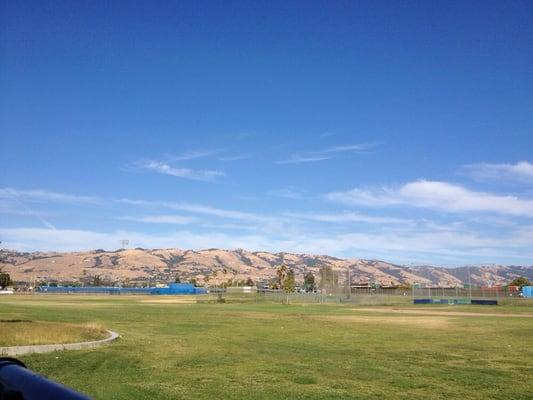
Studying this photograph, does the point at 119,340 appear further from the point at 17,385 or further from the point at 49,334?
the point at 17,385

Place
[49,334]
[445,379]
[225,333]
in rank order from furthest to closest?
[225,333] → [49,334] → [445,379]

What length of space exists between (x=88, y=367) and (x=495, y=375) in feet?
38.4

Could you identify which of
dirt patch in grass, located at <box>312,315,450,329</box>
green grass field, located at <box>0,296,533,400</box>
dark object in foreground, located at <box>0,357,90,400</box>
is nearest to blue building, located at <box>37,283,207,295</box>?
dirt patch in grass, located at <box>312,315,450,329</box>

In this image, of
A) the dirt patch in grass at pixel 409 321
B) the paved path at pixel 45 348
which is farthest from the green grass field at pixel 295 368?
the dirt patch in grass at pixel 409 321


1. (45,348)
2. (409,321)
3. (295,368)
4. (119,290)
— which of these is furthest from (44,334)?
(119,290)

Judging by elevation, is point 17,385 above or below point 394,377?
above

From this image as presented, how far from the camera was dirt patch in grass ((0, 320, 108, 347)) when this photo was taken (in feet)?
65.0

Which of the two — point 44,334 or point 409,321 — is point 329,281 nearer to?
point 409,321

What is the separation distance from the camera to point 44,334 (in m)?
21.1

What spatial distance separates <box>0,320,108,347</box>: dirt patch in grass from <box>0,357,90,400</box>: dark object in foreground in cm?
1764

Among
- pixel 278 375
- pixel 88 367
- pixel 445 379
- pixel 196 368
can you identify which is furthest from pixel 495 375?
pixel 88 367

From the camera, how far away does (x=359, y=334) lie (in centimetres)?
3012

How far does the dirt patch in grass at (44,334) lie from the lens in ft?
65.0

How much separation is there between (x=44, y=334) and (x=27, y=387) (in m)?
20.0
